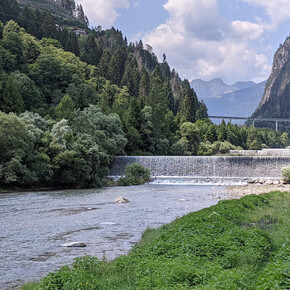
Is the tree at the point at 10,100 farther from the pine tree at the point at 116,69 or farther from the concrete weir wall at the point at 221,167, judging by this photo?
the pine tree at the point at 116,69

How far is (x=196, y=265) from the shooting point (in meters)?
7.78

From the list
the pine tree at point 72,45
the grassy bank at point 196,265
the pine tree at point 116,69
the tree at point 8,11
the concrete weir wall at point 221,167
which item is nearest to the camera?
the grassy bank at point 196,265

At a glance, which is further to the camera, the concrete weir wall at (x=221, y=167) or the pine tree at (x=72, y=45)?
the pine tree at (x=72, y=45)

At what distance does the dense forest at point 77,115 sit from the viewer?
38812 millimetres

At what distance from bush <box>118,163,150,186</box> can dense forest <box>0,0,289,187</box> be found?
9.72ft

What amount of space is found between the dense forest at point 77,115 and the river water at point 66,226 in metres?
9.27

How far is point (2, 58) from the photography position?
77500 millimetres

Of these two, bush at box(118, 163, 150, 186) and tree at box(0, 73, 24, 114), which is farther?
tree at box(0, 73, 24, 114)

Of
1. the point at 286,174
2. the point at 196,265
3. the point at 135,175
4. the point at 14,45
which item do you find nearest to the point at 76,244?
the point at 196,265

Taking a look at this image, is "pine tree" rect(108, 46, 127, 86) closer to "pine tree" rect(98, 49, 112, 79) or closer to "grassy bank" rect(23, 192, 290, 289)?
"pine tree" rect(98, 49, 112, 79)

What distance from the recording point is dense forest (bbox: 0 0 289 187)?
38812mm

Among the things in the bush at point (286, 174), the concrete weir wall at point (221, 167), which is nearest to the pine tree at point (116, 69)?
the concrete weir wall at point (221, 167)

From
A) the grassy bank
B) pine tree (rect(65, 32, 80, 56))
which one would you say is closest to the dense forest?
pine tree (rect(65, 32, 80, 56))

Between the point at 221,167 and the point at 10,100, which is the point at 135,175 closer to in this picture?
the point at 221,167
